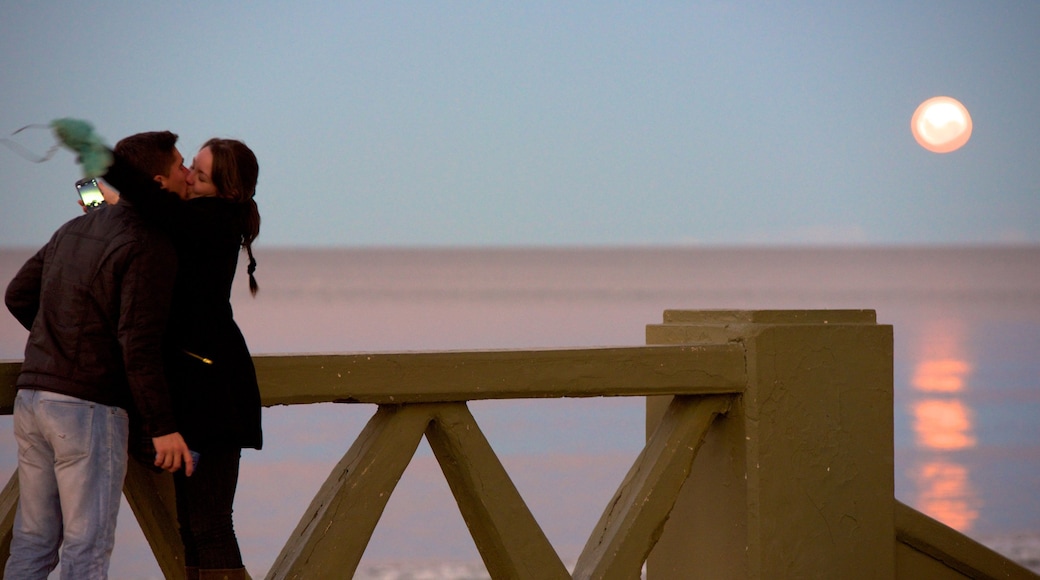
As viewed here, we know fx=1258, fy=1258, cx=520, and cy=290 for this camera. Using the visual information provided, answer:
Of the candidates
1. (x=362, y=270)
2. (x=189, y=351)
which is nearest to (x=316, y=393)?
(x=189, y=351)

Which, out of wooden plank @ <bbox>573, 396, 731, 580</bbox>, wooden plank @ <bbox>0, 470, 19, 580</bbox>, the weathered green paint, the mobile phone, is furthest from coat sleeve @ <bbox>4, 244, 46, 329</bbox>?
the weathered green paint

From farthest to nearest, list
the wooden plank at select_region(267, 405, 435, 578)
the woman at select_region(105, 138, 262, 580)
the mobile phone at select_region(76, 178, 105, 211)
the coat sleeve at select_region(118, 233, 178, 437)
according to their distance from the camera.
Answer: the mobile phone at select_region(76, 178, 105, 211) < the wooden plank at select_region(267, 405, 435, 578) < the woman at select_region(105, 138, 262, 580) < the coat sleeve at select_region(118, 233, 178, 437)

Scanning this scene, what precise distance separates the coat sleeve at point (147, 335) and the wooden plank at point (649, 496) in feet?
3.77

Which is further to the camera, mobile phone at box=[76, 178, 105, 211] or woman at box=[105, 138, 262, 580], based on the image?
mobile phone at box=[76, 178, 105, 211]

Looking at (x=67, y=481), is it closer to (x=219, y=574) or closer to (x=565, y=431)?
(x=219, y=574)

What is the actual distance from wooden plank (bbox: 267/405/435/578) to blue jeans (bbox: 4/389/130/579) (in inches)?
16.6

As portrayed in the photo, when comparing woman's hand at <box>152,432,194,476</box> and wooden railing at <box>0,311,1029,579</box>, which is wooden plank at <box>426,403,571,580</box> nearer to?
wooden railing at <box>0,311,1029,579</box>

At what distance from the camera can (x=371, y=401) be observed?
2898mm

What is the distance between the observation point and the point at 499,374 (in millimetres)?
3043

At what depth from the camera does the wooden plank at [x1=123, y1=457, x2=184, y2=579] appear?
9.78 feet

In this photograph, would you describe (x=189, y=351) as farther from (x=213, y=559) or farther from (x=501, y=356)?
(x=501, y=356)

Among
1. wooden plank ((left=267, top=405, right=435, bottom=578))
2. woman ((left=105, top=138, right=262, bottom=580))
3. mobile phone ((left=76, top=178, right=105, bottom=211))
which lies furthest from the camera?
mobile phone ((left=76, top=178, right=105, bottom=211))

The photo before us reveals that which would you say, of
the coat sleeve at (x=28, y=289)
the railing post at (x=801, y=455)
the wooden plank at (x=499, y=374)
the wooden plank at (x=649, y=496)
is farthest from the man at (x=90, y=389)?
the railing post at (x=801, y=455)

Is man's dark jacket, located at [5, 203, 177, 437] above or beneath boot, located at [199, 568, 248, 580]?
above
